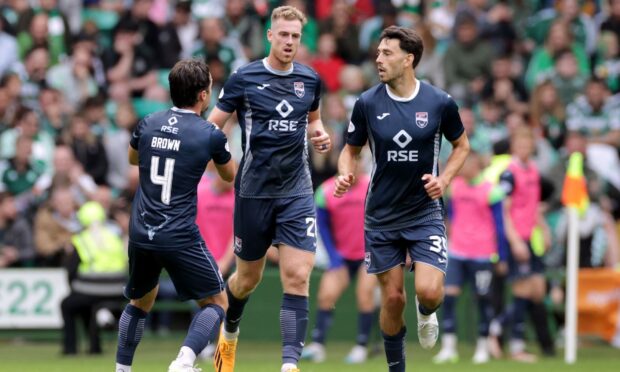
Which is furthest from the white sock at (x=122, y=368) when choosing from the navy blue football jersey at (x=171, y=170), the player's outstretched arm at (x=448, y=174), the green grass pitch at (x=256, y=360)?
the green grass pitch at (x=256, y=360)

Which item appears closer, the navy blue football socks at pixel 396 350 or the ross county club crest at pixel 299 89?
the navy blue football socks at pixel 396 350

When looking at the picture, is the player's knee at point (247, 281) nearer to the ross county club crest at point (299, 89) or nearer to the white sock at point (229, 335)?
the white sock at point (229, 335)

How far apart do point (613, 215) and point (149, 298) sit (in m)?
10.1

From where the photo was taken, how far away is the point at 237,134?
19875mm

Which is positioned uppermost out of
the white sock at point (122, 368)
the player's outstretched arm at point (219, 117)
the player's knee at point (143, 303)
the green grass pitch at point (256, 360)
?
the player's outstretched arm at point (219, 117)

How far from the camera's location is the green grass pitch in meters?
→ 14.9

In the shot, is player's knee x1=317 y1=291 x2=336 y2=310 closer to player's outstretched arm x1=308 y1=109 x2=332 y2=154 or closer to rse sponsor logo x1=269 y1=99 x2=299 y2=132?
player's outstretched arm x1=308 y1=109 x2=332 y2=154

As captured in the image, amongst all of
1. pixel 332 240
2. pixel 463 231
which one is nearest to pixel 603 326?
pixel 463 231

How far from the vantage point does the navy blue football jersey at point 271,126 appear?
1168cm

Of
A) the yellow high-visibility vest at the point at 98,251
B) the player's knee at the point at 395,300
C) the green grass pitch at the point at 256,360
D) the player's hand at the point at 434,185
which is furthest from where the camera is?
the yellow high-visibility vest at the point at 98,251

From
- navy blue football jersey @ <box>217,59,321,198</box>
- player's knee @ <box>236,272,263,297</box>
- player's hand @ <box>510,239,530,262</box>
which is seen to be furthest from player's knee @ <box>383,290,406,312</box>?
player's hand @ <box>510,239,530,262</box>

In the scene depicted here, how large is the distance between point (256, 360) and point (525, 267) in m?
3.38

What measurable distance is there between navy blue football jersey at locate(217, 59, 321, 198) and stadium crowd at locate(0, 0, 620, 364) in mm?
5721

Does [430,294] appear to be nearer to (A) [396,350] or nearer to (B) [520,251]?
(A) [396,350]
